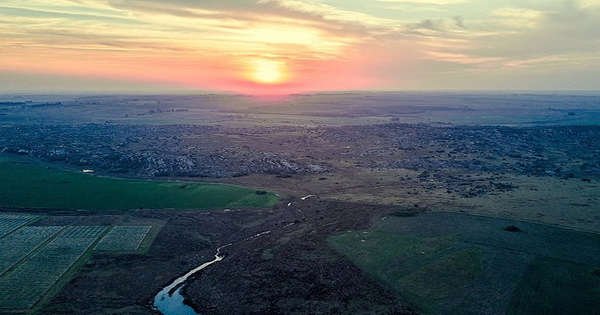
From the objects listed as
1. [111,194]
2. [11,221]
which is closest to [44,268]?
[11,221]

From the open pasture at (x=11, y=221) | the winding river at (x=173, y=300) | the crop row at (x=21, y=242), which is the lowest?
the winding river at (x=173, y=300)

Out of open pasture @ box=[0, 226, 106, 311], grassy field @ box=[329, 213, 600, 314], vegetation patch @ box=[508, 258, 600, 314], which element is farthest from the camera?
open pasture @ box=[0, 226, 106, 311]

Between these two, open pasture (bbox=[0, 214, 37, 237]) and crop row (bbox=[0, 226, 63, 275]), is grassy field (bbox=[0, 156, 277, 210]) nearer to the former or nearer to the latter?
open pasture (bbox=[0, 214, 37, 237])

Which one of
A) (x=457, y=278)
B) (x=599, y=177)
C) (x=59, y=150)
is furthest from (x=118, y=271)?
(x=599, y=177)

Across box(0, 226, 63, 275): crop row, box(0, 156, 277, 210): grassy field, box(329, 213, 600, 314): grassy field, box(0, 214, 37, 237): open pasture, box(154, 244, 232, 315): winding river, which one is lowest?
box(154, 244, 232, 315): winding river

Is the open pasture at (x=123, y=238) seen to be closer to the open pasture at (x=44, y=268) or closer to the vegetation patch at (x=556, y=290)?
the open pasture at (x=44, y=268)

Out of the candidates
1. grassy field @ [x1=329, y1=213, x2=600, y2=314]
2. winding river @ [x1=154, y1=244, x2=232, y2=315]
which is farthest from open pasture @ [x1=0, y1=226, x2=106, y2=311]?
grassy field @ [x1=329, y1=213, x2=600, y2=314]

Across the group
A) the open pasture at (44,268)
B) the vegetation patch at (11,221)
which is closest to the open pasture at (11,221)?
the vegetation patch at (11,221)
